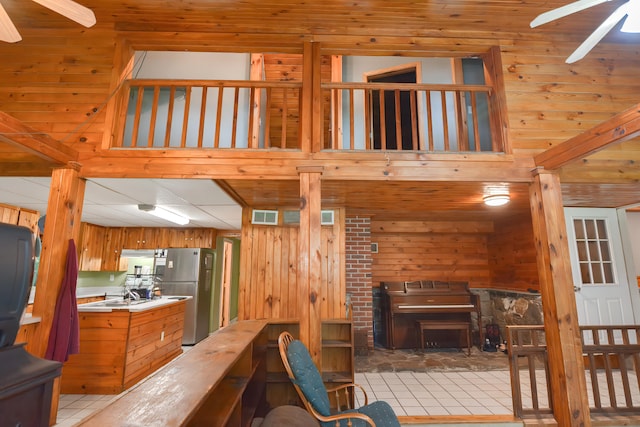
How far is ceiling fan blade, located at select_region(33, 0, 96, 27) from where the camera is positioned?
1741 mm

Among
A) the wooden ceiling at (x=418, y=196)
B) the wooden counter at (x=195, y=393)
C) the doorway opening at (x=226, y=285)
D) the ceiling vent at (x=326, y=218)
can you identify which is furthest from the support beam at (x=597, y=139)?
the doorway opening at (x=226, y=285)

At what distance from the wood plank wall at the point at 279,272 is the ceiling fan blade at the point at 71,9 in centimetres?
258

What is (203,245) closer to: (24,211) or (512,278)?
(24,211)

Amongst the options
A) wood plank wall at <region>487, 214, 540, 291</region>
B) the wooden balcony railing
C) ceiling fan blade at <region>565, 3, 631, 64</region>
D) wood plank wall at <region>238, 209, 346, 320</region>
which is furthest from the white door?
wood plank wall at <region>238, 209, 346, 320</region>

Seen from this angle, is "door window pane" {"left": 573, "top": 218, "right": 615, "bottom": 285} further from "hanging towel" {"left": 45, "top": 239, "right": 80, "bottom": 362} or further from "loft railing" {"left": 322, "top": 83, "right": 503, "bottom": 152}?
"hanging towel" {"left": 45, "top": 239, "right": 80, "bottom": 362}

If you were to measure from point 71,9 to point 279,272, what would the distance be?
308cm

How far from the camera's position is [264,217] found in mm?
4094

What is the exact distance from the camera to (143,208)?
4.09m

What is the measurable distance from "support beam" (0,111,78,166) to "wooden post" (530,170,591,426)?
13.7 feet

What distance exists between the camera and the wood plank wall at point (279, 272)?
3.88 m

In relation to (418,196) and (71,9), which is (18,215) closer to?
(71,9)

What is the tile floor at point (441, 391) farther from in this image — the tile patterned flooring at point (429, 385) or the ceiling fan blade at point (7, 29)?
the ceiling fan blade at point (7, 29)

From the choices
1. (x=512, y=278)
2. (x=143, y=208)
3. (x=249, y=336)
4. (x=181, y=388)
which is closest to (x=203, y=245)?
(x=143, y=208)

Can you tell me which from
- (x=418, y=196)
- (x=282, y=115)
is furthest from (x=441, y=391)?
(x=282, y=115)
